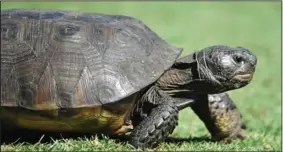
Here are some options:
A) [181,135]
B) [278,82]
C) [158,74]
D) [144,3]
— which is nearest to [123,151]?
[158,74]

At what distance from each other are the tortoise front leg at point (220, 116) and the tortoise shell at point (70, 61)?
85 cm

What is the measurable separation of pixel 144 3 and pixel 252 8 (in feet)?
14.9

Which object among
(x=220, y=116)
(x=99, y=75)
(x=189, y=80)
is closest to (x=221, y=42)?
(x=220, y=116)

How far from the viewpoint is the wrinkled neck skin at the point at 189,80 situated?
570 centimetres

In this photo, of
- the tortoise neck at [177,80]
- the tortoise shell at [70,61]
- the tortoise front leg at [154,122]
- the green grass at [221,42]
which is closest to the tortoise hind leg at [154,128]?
the tortoise front leg at [154,122]

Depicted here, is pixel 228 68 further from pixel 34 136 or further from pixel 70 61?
pixel 34 136

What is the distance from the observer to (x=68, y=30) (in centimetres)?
→ 539

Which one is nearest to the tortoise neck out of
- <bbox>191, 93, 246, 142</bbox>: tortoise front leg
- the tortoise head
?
the tortoise head


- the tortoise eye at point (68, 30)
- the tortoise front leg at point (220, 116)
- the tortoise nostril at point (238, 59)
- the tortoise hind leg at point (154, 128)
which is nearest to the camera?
the tortoise hind leg at point (154, 128)

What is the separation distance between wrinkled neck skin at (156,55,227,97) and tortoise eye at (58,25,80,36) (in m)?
1.00

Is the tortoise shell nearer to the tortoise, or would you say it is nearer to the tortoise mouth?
the tortoise

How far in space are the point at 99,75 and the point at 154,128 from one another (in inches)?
28.1

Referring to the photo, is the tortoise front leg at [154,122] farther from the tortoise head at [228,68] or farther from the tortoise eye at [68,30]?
the tortoise eye at [68,30]

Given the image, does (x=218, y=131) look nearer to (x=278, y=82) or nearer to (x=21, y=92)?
(x=21, y=92)
